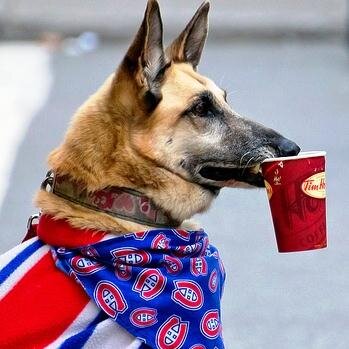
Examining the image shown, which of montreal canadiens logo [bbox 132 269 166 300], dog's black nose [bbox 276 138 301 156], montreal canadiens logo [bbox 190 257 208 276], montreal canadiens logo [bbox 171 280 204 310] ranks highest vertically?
dog's black nose [bbox 276 138 301 156]

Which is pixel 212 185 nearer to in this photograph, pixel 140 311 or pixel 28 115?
pixel 140 311

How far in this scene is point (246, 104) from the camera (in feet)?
38.4

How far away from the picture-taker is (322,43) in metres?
17.5

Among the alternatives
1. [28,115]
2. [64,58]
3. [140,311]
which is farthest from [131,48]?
[64,58]

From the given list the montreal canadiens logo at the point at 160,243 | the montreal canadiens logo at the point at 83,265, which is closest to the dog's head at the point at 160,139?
the montreal canadiens logo at the point at 160,243

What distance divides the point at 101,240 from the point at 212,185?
0.45 metres

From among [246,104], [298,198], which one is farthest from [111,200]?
[246,104]

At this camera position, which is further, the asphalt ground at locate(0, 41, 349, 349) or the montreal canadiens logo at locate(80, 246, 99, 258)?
the asphalt ground at locate(0, 41, 349, 349)

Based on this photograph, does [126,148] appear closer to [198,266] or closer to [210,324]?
[198,266]

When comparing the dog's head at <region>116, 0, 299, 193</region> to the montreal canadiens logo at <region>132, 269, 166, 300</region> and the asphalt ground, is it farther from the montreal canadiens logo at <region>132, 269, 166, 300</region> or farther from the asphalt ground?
the asphalt ground

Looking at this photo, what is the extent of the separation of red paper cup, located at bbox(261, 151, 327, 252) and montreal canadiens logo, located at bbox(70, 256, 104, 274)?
598 millimetres

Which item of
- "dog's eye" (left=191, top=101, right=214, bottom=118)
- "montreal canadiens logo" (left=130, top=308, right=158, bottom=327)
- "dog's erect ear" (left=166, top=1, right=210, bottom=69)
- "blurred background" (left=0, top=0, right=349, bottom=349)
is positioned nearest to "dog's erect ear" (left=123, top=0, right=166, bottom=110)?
"dog's eye" (left=191, top=101, right=214, bottom=118)

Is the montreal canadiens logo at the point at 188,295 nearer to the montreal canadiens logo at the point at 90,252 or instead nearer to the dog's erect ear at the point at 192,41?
the montreal canadiens logo at the point at 90,252

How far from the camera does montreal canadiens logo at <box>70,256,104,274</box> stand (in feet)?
12.2
